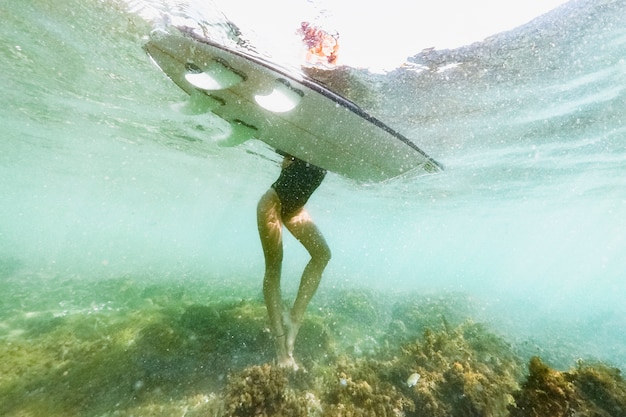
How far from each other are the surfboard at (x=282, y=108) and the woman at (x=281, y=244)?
0.67 m

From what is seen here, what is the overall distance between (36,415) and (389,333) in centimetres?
1139

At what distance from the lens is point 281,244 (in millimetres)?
4828

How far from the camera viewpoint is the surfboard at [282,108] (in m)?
4.49

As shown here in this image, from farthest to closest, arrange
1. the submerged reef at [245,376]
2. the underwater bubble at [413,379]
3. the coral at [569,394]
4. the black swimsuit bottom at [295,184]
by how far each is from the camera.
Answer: the underwater bubble at [413,379]
the black swimsuit bottom at [295,184]
the submerged reef at [245,376]
the coral at [569,394]

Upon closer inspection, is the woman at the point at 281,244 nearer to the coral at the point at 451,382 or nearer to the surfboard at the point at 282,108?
the surfboard at the point at 282,108

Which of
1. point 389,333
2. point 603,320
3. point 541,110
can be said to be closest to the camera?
point 541,110

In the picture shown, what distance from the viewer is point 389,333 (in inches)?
515

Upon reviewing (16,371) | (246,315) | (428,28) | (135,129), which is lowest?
(16,371)

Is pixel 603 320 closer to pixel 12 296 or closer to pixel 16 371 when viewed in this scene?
pixel 16 371

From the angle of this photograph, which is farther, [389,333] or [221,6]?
[389,333]

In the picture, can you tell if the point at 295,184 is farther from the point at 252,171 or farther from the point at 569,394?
the point at 252,171

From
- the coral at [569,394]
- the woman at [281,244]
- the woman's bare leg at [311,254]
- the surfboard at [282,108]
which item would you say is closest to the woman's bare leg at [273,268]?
the woman at [281,244]

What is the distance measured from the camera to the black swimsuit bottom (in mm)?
5117

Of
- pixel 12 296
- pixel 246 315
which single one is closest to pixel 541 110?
pixel 246 315
